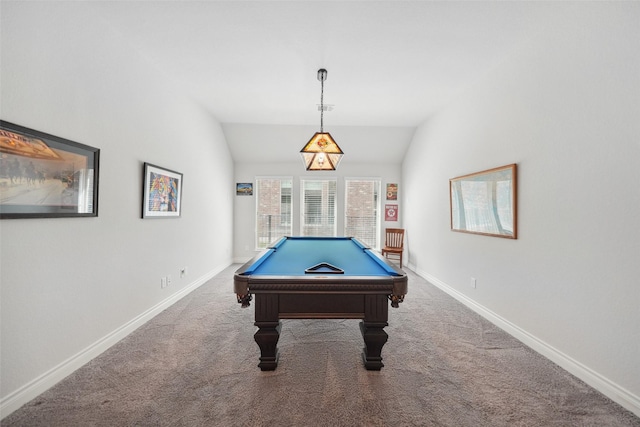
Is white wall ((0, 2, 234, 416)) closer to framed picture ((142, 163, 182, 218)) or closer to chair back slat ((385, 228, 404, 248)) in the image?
framed picture ((142, 163, 182, 218))

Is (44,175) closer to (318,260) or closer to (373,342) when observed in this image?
(318,260)

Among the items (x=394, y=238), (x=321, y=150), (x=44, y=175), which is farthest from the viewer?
(x=394, y=238)

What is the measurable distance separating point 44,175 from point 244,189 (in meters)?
4.06

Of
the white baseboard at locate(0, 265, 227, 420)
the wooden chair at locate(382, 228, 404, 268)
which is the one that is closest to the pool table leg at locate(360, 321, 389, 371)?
the white baseboard at locate(0, 265, 227, 420)

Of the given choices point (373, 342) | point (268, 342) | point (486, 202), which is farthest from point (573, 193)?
point (268, 342)

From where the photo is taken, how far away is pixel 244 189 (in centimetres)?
578

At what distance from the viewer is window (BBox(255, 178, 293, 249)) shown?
5.88 m

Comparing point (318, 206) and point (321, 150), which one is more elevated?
point (321, 150)

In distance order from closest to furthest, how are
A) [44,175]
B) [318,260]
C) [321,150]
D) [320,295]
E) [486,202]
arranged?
[44,175] < [320,295] < [318,260] < [321,150] < [486,202]

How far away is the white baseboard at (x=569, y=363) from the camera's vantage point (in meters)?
1.62

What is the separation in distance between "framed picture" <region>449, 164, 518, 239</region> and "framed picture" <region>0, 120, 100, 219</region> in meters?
3.86

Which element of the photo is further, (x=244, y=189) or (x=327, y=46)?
(x=244, y=189)

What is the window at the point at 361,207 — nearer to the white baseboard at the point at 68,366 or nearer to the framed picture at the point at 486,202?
the framed picture at the point at 486,202

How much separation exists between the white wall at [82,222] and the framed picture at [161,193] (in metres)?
0.08
